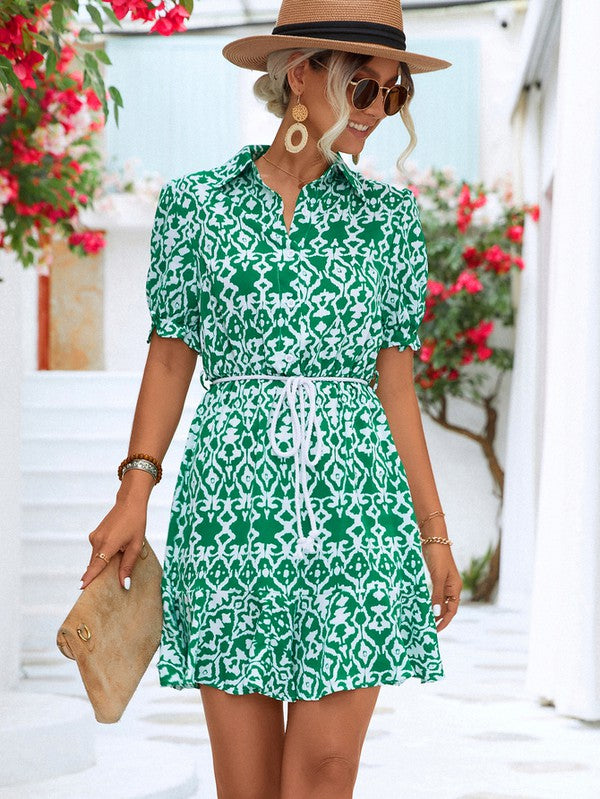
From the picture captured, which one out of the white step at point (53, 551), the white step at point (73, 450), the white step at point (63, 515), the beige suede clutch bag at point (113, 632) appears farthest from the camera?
the white step at point (73, 450)

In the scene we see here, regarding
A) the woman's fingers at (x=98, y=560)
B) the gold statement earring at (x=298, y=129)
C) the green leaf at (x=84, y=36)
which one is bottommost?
the woman's fingers at (x=98, y=560)

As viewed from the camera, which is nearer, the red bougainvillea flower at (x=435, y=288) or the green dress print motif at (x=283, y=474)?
the green dress print motif at (x=283, y=474)

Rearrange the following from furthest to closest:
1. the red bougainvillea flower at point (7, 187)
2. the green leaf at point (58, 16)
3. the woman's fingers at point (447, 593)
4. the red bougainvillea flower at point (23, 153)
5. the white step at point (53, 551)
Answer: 1. the white step at point (53, 551)
2. the red bougainvillea flower at point (23, 153)
3. the red bougainvillea flower at point (7, 187)
4. the green leaf at point (58, 16)
5. the woman's fingers at point (447, 593)

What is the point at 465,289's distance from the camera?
7.75 meters

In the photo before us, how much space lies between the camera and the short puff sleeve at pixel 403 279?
177cm

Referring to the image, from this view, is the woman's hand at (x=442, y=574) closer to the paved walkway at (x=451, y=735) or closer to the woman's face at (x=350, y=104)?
the woman's face at (x=350, y=104)

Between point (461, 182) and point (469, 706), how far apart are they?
4266 mm

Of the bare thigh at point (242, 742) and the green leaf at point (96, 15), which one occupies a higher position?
the green leaf at point (96, 15)

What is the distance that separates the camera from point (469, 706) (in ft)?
15.8

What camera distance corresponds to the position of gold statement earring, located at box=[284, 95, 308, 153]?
174cm

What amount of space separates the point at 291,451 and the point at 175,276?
0.95 feet

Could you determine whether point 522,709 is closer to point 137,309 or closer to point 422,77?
point 422,77

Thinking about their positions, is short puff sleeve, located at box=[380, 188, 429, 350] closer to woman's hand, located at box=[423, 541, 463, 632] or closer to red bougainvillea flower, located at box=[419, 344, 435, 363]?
woman's hand, located at box=[423, 541, 463, 632]

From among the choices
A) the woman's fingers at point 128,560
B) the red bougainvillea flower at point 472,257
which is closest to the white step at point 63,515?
the red bougainvillea flower at point 472,257
